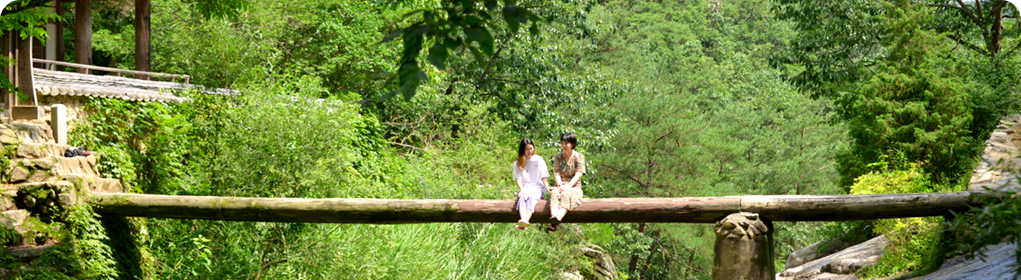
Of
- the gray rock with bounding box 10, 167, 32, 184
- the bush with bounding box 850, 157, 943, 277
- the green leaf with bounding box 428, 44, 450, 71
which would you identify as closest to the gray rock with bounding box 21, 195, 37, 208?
the gray rock with bounding box 10, 167, 32, 184

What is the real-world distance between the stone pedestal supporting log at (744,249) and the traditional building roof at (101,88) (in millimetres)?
5760

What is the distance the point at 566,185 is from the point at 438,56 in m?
3.53

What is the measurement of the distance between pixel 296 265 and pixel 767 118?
19.7 meters

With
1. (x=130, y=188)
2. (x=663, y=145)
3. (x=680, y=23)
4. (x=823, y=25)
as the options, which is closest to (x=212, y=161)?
(x=130, y=188)

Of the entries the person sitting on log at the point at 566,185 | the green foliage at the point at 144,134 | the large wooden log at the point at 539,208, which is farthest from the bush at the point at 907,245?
the green foliage at the point at 144,134

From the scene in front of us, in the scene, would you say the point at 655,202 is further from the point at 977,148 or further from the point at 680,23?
the point at 680,23

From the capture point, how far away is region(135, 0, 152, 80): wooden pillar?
1098 cm

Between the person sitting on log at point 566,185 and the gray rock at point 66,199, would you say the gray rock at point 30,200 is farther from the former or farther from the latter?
the person sitting on log at point 566,185

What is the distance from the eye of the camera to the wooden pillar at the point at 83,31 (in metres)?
11.6

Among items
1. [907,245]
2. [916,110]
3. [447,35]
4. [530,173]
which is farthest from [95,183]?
[916,110]

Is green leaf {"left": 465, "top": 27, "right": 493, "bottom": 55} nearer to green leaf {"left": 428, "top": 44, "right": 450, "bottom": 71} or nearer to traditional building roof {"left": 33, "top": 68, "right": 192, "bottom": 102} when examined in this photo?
green leaf {"left": 428, "top": 44, "right": 450, "bottom": 71}

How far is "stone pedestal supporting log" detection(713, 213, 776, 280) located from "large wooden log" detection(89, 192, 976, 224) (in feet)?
0.40

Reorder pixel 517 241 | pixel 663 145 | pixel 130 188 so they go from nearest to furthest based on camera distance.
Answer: pixel 130 188, pixel 517 241, pixel 663 145

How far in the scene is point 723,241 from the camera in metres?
5.27
